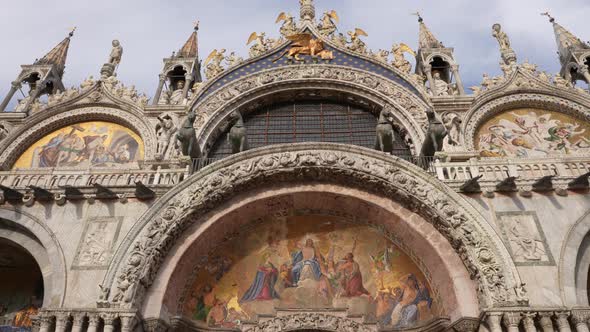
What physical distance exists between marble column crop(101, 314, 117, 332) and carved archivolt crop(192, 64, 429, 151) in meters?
6.48

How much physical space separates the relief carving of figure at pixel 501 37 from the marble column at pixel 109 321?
1531 cm

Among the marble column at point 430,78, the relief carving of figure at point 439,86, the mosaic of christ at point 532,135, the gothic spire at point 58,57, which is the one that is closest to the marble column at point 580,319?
the mosaic of christ at point 532,135

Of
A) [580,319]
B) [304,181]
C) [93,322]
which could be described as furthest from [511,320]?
[93,322]

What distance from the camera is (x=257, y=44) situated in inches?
643

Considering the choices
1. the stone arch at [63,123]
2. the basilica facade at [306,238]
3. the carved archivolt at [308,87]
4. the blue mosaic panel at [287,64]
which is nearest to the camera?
the basilica facade at [306,238]

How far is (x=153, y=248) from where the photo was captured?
28.3 ft

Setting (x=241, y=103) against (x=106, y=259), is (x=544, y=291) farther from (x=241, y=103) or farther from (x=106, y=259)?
(x=241, y=103)

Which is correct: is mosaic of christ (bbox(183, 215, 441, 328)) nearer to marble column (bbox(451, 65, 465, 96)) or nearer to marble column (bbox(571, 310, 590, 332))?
marble column (bbox(571, 310, 590, 332))

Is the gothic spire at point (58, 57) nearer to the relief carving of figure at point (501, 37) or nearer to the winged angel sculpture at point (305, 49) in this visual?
the winged angel sculpture at point (305, 49)

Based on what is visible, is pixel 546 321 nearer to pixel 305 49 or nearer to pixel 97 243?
pixel 97 243

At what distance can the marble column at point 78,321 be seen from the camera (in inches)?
303

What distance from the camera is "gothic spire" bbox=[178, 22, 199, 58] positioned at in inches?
659

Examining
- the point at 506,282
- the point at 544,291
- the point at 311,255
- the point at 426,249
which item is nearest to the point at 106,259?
the point at 311,255

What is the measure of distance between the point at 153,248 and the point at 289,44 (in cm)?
1008
